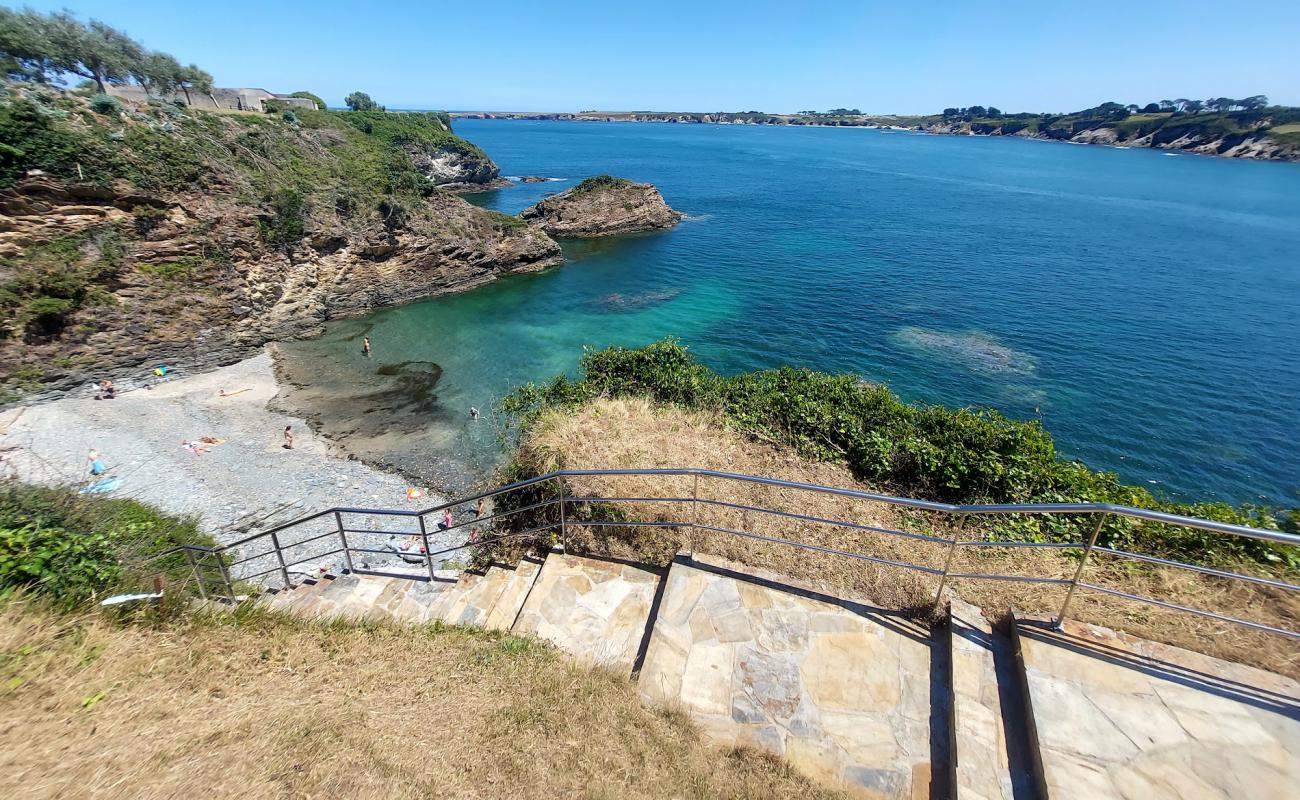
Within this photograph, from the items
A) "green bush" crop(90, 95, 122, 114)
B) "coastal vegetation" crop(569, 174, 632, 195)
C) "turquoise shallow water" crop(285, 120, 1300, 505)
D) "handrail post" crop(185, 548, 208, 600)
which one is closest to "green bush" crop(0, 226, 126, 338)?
"green bush" crop(90, 95, 122, 114)

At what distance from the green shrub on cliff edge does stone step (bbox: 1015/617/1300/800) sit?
264 cm

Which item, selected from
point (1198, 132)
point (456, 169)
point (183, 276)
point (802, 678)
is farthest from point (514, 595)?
point (1198, 132)

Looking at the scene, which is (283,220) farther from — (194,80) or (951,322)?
(951,322)

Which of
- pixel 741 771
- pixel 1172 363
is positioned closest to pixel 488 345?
pixel 741 771

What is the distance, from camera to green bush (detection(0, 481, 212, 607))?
6.00m

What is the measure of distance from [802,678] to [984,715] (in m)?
1.50

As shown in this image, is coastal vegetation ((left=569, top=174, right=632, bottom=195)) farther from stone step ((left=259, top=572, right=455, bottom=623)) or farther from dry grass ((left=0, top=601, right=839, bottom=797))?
dry grass ((left=0, top=601, right=839, bottom=797))

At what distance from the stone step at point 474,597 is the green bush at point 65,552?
388 cm

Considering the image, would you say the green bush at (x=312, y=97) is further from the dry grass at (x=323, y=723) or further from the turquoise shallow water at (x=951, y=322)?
the dry grass at (x=323, y=723)

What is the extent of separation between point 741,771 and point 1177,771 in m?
3.22

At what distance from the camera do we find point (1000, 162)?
388 feet

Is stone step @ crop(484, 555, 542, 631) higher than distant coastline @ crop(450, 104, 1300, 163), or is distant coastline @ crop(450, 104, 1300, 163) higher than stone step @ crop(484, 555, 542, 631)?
distant coastline @ crop(450, 104, 1300, 163)

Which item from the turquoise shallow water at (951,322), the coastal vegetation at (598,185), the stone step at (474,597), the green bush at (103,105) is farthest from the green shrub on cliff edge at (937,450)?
the coastal vegetation at (598,185)

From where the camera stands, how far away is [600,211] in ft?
178
